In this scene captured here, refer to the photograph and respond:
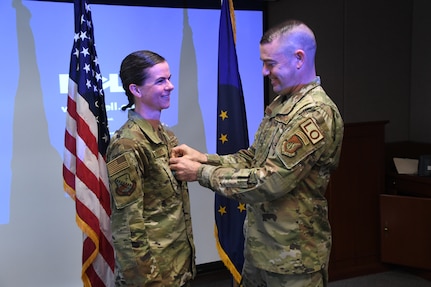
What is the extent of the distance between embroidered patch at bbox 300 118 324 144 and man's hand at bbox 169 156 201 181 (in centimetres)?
47

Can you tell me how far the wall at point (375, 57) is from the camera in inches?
153

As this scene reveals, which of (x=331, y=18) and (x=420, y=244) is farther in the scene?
(x=331, y=18)

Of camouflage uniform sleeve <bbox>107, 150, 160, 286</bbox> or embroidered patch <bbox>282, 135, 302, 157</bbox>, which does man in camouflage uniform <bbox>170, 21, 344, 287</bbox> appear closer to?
embroidered patch <bbox>282, 135, 302, 157</bbox>

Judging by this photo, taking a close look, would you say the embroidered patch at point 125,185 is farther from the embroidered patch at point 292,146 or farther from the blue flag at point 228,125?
the blue flag at point 228,125

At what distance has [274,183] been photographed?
1.67 m

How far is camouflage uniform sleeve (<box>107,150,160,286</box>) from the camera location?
1.61 metres

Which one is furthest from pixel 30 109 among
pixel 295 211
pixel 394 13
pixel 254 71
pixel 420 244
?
pixel 394 13

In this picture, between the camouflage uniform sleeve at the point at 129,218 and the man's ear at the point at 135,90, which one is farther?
the man's ear at the point at 135,90

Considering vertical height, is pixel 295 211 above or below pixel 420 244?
above

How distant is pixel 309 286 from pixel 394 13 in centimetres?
323

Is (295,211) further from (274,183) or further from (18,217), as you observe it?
(18,217)

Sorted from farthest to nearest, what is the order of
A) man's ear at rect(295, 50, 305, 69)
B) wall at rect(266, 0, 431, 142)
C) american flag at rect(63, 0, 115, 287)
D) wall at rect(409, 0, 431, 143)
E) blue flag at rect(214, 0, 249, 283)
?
wall at rect(409, 0, 431, 143)
wall at rect(266, 0, 431, 142)
blue flag at rect(214, 0, 249, 283)
american flag at rect(63, 0, 115, 287)
man's ear at rect(295, 50, 305, 69)

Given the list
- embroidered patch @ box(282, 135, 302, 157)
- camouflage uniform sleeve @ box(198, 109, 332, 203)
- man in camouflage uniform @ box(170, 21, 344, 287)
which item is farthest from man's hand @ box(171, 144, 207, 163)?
embroidered patch @ box(282, 135, 302, 157)

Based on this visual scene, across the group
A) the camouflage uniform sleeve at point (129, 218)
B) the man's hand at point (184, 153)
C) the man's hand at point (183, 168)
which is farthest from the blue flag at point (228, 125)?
the camouflage uniform sleeve at point (129, 218)
